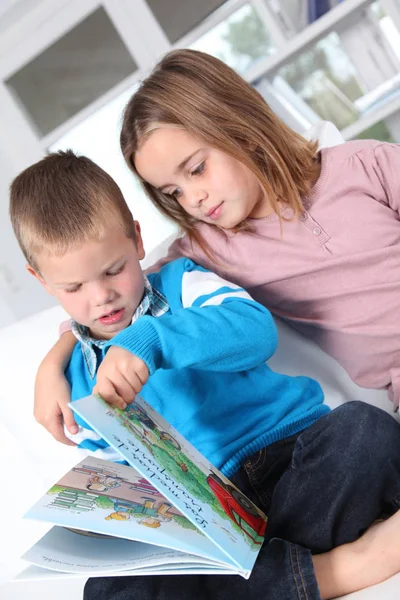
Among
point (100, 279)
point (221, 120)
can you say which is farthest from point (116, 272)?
point (221, 120)

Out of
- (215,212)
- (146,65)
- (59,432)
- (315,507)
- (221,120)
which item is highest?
(146,65)

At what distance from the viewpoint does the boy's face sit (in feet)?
3.68

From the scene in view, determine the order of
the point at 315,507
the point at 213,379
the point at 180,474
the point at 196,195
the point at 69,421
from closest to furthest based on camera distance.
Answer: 1. the point at 180,474
2. the point at 315,507
3. the point at 69,421
4. the point at 213,379
5. the point at 196,195

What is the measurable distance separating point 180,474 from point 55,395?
0.40 m

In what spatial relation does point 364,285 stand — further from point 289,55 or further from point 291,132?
point 289,55

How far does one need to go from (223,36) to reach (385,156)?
145 cm

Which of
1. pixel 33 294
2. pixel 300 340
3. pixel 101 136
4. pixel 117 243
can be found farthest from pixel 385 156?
pixel 33 294

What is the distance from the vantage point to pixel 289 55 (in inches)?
99.6

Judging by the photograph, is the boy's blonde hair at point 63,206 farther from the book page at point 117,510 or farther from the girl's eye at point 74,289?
the book page at point 117,510

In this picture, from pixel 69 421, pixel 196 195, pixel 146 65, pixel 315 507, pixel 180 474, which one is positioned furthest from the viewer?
pixel 146 65

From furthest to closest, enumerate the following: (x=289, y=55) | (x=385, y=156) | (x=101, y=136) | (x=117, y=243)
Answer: (x=101, y=136) < (x=289, y=55) < (x=385, y=156) < (x=117, y=243)

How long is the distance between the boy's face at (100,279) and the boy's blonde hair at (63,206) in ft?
0.06

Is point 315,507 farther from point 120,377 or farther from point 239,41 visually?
point 239,41

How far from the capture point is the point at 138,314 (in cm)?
121
